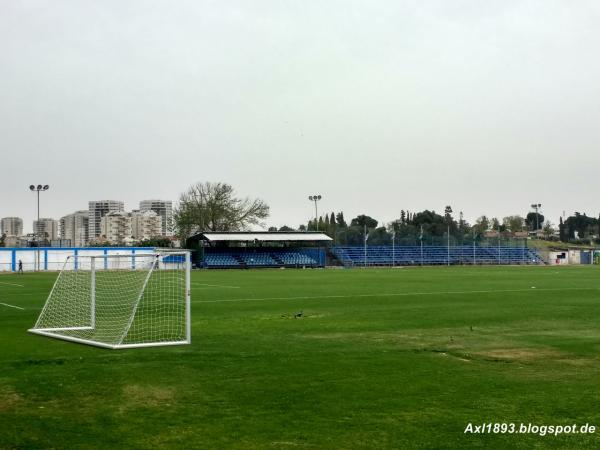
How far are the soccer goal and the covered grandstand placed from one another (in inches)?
1761

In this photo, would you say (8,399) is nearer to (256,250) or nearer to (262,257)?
(262,257)

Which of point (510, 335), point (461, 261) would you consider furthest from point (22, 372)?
point (461, 261)

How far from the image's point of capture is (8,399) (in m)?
8.88

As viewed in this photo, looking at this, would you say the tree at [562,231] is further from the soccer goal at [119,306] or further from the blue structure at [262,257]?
the soccer goal at [119,306]

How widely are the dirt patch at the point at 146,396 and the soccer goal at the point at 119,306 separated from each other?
4.34 metres

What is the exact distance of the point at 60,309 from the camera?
21.1m

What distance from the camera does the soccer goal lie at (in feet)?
49.5

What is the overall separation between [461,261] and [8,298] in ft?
224

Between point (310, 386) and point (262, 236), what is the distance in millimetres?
71696

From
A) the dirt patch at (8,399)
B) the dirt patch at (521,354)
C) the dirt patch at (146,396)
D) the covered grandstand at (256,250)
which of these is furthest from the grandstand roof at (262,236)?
the dirt patch at (8,399)

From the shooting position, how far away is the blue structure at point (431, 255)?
8575cm

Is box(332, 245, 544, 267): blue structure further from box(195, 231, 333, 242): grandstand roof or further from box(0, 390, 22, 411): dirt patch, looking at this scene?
box(0, 390, 22, 411): dirt patch

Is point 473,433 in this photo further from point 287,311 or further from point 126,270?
point 126,270

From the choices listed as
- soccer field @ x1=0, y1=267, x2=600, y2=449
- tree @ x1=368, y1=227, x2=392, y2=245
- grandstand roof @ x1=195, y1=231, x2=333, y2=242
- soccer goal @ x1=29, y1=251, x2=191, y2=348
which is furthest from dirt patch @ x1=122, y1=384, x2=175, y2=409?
tree @ x1=368, y1=227, x2=392, y2=245
